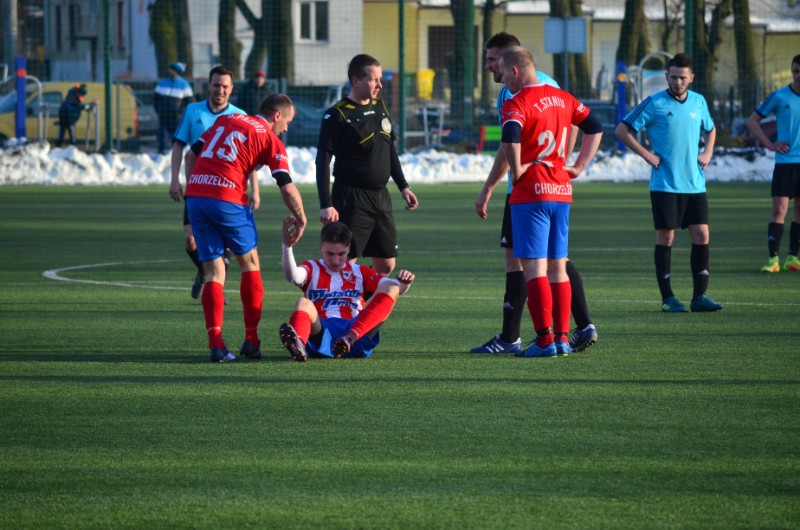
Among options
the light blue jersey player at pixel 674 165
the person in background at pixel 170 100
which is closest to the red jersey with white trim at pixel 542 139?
the light blue jersey player at pixel 674 165

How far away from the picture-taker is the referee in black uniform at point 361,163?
9836 mm

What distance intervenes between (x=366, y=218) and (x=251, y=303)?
1.09 meters

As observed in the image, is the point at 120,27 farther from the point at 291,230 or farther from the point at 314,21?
the point at 291,230

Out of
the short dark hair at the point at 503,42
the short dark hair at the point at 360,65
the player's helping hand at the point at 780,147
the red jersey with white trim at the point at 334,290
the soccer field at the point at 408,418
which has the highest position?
the short dark hair at the point at 503,42

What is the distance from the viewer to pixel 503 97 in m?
9.83

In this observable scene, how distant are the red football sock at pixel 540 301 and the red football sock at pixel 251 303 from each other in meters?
1.71

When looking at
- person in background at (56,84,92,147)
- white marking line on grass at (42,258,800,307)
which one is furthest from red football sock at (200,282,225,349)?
person in background at (56,84,92,147)

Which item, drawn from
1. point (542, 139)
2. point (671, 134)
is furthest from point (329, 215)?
point (671, 134)

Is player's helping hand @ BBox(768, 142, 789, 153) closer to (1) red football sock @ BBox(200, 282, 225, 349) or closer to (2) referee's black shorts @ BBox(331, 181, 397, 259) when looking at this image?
(2) referee's black shorts @ BBox(331, 181, 397, 259)

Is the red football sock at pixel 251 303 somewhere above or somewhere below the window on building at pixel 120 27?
below

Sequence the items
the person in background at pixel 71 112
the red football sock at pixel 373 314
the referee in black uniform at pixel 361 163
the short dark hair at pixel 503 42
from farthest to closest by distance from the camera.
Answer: the person in background at pixel 71 112 → the referee in black uniform at pixel 361 163 → the short dark hair at pixel 503 42 → the red football sock at pixel 373 314

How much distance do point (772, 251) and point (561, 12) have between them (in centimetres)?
3280

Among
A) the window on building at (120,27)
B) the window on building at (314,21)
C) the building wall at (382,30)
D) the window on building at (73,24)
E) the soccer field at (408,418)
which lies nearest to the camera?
the soccer field at (408,418)

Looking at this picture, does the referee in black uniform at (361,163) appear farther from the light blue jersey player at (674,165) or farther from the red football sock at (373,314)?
the light blue jersey player at (674,165)
